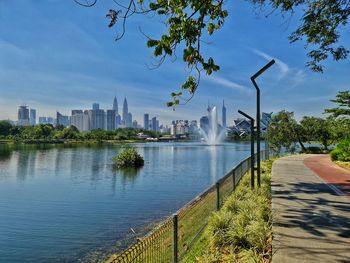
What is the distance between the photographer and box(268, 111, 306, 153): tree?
45.5 metres

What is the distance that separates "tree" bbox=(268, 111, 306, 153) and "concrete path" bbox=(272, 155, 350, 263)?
32.0 m

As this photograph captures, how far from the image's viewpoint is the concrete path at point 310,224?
640cm

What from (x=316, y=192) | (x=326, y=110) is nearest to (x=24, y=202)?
(x=316, y=192)

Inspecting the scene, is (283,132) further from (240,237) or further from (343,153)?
(240,237)

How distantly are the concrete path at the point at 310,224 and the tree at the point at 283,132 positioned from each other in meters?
32.0

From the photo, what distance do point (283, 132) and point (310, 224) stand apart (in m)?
38.8

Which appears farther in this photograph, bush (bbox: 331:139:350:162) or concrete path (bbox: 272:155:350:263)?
bush (bbox: 331:139:350:162)

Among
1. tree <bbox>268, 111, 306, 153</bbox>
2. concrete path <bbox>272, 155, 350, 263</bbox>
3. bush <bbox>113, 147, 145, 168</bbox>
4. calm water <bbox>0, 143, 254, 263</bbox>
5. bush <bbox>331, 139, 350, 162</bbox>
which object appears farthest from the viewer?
tree <bbox>268, 111, 306, 153</bbox>

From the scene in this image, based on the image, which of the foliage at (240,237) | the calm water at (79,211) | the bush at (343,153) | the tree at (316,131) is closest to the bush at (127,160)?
the calm water at (79,211)

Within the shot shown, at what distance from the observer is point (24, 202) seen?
18.6 m

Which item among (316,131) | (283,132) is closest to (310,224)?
(283,132)

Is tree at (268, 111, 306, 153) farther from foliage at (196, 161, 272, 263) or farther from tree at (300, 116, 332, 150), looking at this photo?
foliage at (196, 161, 272, 263)

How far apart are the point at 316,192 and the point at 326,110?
19146 mm

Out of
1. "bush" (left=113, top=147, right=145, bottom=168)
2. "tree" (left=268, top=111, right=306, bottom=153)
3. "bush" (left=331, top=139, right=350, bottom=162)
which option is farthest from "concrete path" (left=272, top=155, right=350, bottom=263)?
"tree" (left=268, top=111, right=306, bottom=153)
